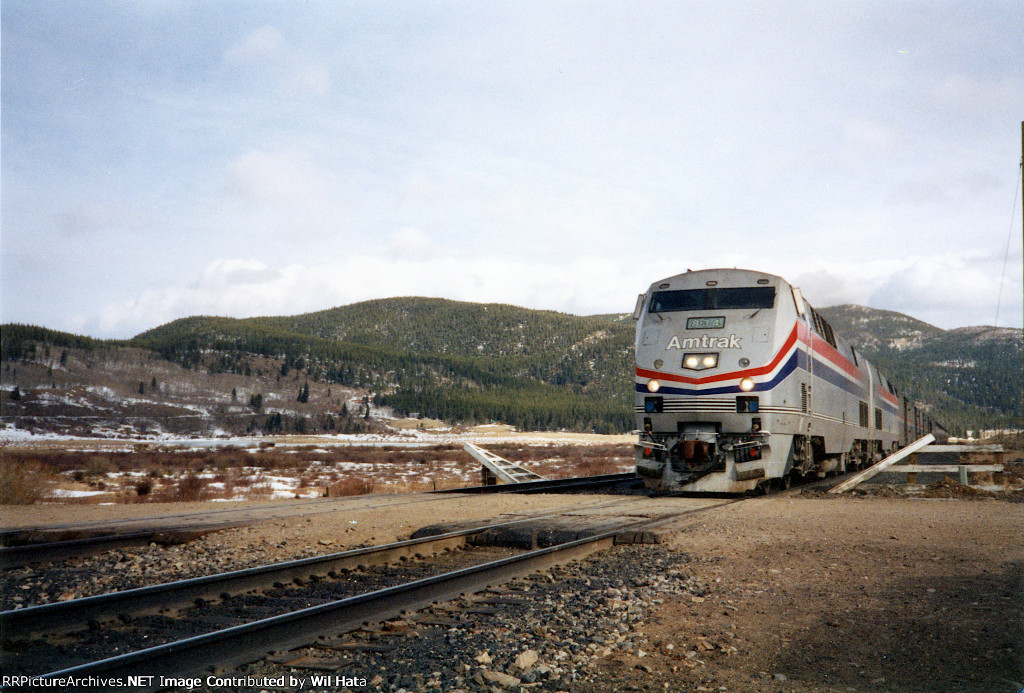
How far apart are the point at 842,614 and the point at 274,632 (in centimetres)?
487

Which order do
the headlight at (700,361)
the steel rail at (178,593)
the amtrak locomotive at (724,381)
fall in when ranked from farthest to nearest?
the headlight at (700,361) → the amtrak locomotive at (724,381) → the steel rail at (178,593)

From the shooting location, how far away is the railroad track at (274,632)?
14.7 feet

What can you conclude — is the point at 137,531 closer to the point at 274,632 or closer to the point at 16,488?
the point at 274,632

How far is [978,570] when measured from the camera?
8.54m

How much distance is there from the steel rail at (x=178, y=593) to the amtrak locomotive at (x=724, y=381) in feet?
24.6

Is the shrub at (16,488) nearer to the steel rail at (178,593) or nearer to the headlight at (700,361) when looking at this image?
the steel rail at (178,593)

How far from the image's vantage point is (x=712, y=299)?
1662cm

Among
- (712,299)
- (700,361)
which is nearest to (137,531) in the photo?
(700,361)

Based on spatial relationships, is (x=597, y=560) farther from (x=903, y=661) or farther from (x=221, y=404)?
(x=221, y=404)

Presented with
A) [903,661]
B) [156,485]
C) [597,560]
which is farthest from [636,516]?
[156,485]

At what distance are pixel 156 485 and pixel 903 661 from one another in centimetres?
3055

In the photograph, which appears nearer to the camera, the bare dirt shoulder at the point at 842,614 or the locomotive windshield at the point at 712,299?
the bare dirt shoulder at the point at 842,614

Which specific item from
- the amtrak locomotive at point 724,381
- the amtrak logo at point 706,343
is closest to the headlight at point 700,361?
the amtrak locomotive at point 724,381

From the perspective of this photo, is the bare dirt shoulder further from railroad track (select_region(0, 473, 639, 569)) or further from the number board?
railroad track (select_region(0, 473, 639, 569))
